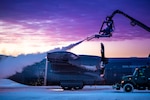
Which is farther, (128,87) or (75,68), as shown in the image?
(75,68)

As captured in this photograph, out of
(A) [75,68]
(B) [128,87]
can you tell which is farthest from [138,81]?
(A) [75,68]

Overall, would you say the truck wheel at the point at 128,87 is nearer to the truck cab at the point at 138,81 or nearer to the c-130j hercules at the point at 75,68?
the truck cab at the point at 138,81

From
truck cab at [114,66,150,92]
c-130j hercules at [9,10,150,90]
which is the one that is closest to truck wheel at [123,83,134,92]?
truck cab at [114,66,150,92]

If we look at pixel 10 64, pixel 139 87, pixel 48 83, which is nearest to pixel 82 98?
pixel 139 87

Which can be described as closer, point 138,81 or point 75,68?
point 138,81

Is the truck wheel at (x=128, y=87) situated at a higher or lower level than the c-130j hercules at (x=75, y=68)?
A: lower

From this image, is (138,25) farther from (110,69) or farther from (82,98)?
(82,98)

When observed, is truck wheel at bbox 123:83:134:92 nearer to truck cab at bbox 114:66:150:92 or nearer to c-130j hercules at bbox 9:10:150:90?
truck cab at bbox 114:66:150:92

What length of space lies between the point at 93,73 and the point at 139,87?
3.72 meters

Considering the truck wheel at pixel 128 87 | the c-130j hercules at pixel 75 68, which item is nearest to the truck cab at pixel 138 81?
the truck wheel at pixel 128 87

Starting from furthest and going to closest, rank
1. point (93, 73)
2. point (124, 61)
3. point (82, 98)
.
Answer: point (124, 61), point (93, 73), point (82, 98)

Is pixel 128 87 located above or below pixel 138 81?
below

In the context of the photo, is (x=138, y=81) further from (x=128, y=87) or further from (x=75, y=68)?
(x=75, y=68)

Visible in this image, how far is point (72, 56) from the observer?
82.8ft
